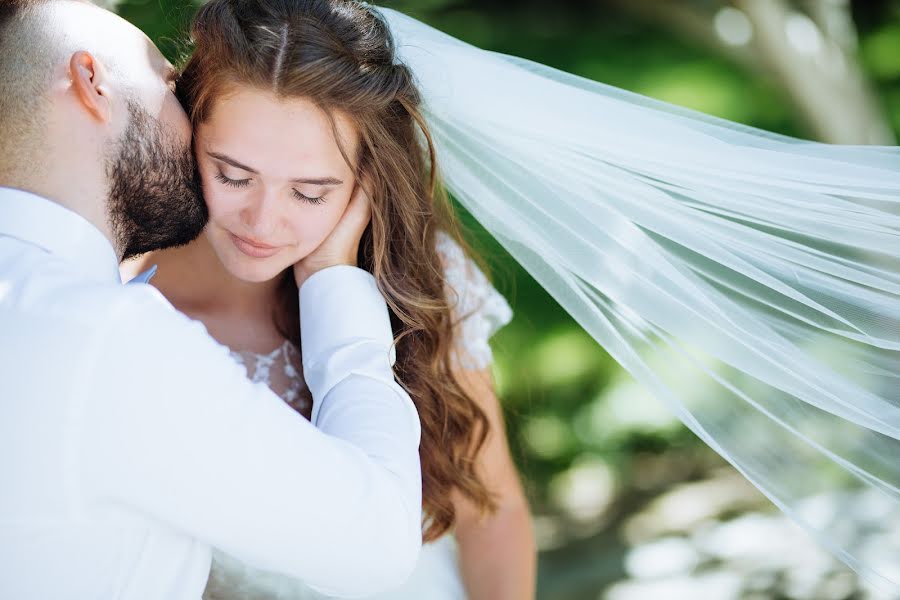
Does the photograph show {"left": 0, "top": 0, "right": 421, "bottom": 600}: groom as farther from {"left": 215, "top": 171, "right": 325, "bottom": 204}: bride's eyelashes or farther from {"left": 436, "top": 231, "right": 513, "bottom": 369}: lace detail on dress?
{"left": 436, "top": 231, "right": 513, "bottom": 369}: lace detail on dress

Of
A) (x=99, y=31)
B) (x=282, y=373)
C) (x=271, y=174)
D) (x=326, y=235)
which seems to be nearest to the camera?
(x=99, y=31)

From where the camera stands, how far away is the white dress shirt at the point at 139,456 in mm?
1274

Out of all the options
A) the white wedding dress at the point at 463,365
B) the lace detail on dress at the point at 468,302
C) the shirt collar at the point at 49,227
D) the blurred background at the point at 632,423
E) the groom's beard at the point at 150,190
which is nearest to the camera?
the shirt collar at the point at 49,227

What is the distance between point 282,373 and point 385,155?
0.60m

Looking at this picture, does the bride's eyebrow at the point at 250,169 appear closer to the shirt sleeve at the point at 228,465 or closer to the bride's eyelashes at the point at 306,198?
the bride's eyelashes at the point at 306,198

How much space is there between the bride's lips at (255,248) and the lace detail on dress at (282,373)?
0.39m

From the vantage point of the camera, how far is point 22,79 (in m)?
1.55

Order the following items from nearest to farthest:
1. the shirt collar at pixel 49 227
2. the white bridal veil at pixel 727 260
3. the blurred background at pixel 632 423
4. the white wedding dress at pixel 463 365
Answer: the shirt collar at pixel 49 227 → the white bridal veil at pixel 727 260 → the white wedding dress at pixel 463 365 → the blurred background at pixel 632 423

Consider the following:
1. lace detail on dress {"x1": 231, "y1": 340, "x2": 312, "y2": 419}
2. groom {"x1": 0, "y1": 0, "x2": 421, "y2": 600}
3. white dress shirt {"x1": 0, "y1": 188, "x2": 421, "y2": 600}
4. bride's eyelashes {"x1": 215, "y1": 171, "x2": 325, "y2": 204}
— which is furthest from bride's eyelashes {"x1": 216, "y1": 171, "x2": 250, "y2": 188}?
Result: lace detail on dress {"x1": 231, "y1": 340, "x2": 312, "y2": 419}

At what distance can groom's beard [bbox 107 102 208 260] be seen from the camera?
5.29 feet

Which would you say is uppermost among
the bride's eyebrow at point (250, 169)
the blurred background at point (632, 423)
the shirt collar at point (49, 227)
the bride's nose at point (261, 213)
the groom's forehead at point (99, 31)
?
the groom's forehead at point (99, 31)

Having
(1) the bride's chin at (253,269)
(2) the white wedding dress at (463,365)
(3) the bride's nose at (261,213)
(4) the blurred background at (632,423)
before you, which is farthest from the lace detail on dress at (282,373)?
(4) the blurred background at (632,423)

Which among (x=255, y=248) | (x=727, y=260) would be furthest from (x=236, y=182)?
(x=727, y=260)

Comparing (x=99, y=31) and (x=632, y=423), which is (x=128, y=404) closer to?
(x=99, y=31)
